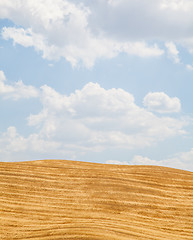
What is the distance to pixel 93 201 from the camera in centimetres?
1212

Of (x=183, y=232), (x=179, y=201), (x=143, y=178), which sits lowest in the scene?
(x=183, y=232)

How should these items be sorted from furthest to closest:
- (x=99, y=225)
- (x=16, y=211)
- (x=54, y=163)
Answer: (x=54, y=163) → (x=16, y=211) → (x=99, y=225)

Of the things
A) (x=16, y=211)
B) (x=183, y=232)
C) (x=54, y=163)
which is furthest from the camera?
(x=54, y=163)

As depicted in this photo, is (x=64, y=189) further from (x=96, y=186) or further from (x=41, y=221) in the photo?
(x=41, y=221)

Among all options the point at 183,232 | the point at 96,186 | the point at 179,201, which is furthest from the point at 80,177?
the point at 183,232

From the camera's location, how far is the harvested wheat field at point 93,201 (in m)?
9.66

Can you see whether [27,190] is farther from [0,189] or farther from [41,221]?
[41,221]

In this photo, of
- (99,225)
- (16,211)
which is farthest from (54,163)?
(99,225)

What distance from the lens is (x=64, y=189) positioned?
43.0 ft

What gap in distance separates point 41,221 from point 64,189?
261cm

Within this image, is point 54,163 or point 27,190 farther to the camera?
point 54,163

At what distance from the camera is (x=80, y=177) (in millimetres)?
14031

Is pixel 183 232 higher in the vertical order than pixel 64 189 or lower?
lower

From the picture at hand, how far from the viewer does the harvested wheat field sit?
9.66 meters
